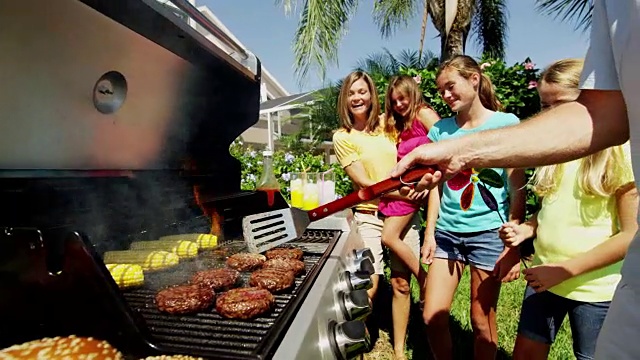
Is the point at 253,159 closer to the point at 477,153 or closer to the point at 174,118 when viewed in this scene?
the point at 174,118

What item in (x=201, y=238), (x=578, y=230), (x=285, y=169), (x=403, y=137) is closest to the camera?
(x=578, y=230)

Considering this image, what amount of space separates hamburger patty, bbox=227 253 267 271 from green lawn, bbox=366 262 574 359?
2.00m

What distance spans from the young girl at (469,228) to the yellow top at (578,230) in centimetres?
45

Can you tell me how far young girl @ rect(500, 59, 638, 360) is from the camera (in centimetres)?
186

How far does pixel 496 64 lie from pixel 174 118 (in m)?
5.15

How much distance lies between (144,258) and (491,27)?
1353 centimetres

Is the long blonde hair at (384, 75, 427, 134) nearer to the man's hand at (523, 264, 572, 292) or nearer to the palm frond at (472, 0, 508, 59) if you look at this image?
the man's hand at (523, 264, 572, 292)

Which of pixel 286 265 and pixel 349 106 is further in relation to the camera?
pixel 349 106

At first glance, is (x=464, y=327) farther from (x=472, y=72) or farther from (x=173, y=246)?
(x=173, y=246)

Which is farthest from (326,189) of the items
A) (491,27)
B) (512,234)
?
(491,27)

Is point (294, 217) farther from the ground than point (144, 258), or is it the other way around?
point (294, 217)

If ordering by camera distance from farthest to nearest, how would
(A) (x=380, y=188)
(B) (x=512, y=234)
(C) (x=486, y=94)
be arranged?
(C) (x=486, y=94)
(B) (x=512, y=234)
(A) (x=380, y=188)

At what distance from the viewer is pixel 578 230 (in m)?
1.99

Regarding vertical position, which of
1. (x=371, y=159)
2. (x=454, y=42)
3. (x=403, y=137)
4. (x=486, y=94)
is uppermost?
(x=454, y=42)
